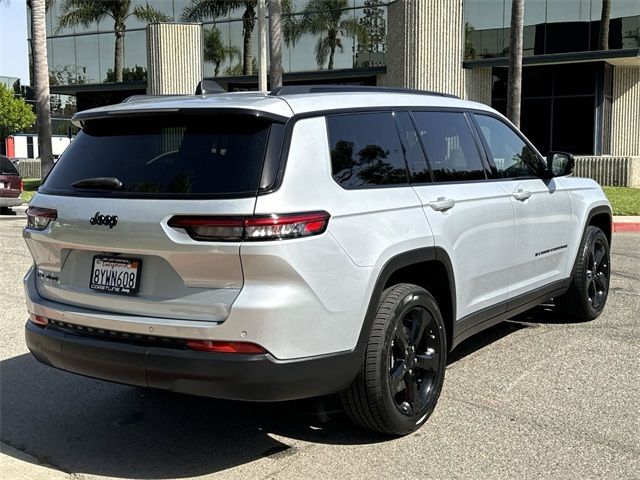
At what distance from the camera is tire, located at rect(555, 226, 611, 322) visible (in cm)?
639

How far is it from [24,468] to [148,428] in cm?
75

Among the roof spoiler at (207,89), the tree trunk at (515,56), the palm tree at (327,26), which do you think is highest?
the palm tree at (327,26)

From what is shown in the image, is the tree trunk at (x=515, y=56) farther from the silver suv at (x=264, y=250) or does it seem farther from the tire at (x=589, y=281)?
the silver suv at (x=264, y=250)

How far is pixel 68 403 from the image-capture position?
189 inches

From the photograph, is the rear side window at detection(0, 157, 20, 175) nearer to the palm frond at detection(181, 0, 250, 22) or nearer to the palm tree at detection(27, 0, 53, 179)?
the palm tree at detection(27, 0, 53, 179)

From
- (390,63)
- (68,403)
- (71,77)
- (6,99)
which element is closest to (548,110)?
(390,63)

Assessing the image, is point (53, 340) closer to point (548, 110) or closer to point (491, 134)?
point (491, 134)

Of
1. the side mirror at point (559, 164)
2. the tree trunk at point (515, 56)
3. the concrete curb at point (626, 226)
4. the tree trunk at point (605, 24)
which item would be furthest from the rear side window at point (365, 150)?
the tree trunk at point (605, 24)

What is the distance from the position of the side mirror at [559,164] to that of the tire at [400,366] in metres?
2.12

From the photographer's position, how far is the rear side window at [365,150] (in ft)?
12.8

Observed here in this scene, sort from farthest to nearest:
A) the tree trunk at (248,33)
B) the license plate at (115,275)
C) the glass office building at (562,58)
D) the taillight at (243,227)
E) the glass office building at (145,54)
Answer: the tree trunk at (248,33), the glass office building at (145,54), the glass office building at (562,58), the license plate at (115,275), the taillight at (243,227)

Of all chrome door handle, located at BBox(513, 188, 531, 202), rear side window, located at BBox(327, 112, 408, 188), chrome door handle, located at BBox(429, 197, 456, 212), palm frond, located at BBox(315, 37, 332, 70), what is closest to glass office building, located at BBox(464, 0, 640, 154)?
palm frond, located at BBox(315, 37, 332, 70)

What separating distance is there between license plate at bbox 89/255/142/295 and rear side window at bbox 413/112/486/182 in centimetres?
194

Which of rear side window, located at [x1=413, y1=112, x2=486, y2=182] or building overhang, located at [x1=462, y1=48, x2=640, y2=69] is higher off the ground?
building overhang, located at [x1=462, y1=48, x2=640, y2=69]
